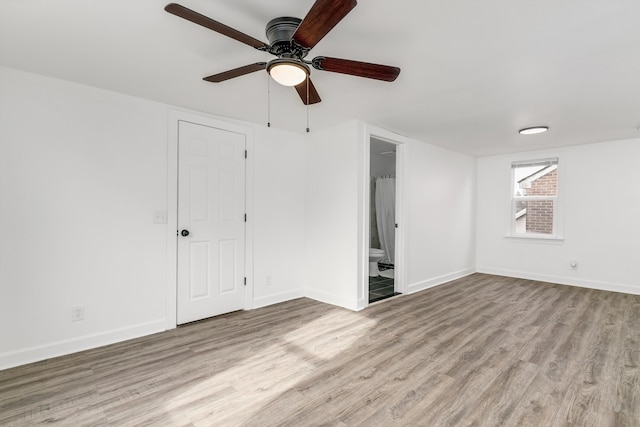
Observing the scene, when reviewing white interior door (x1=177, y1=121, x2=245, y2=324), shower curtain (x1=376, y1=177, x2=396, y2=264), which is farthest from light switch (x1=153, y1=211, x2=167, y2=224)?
shower curtain (x1=376, y1=177, x2=396, y2=264)

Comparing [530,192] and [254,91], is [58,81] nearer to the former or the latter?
[254,91]

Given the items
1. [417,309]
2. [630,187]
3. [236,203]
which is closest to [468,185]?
[630,187]

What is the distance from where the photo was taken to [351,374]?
87.0 inches

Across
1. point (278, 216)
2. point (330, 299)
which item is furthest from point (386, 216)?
point (278, 216)

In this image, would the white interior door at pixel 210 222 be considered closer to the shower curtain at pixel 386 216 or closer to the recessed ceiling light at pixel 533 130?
the shower curtain at pixel 386 216

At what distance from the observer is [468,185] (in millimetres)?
5613

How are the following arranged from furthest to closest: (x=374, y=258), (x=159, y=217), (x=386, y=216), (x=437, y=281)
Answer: (x=386, y=216)
(x=374, y=258)
(x=437, y=281)
(x=159, y=217)

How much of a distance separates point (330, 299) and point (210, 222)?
174cm

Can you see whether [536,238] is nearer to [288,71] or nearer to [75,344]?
[288,71]

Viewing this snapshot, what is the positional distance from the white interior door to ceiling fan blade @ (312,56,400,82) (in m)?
1.92

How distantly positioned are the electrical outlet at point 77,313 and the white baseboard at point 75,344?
0.54 feet

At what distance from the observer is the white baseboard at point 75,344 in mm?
2285

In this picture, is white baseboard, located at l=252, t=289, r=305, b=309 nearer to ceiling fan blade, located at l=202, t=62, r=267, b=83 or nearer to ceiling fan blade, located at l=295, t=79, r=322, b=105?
ceiling fan blade, located at l=295, t=79, r=322, b=105

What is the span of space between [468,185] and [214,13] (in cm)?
519
